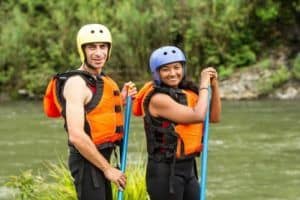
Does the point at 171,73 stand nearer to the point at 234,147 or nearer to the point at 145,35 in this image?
the point at 234,147

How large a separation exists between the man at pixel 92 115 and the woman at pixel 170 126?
178 mm

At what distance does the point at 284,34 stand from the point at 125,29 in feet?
11.6

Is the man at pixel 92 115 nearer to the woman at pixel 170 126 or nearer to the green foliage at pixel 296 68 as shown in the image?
the woman at pixel 170 126

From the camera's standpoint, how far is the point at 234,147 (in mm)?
10391

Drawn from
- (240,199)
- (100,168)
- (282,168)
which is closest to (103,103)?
(100,168)

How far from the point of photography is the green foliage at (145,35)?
17.3 metres

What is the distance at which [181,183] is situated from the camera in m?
3.82

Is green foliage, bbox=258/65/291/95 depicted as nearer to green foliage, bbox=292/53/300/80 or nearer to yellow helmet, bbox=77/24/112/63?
green foliage, bbox=292/53/300/80

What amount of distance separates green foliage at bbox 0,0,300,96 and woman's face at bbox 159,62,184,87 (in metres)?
13.1

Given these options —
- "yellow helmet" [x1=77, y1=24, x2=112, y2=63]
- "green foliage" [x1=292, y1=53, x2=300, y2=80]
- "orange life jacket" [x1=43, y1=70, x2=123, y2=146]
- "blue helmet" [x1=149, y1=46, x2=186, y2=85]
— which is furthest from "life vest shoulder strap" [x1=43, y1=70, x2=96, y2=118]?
"green foliage" [x1=292, y1=53, x2=300, y2=80]

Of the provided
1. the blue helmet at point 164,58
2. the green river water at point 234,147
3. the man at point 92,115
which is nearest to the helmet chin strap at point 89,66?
the man at point 92,115

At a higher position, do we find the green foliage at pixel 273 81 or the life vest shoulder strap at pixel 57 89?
the life vest shoulder strap at pixel 57 89

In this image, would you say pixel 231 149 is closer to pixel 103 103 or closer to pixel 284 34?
pixel 103 103

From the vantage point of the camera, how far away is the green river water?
8.05m
